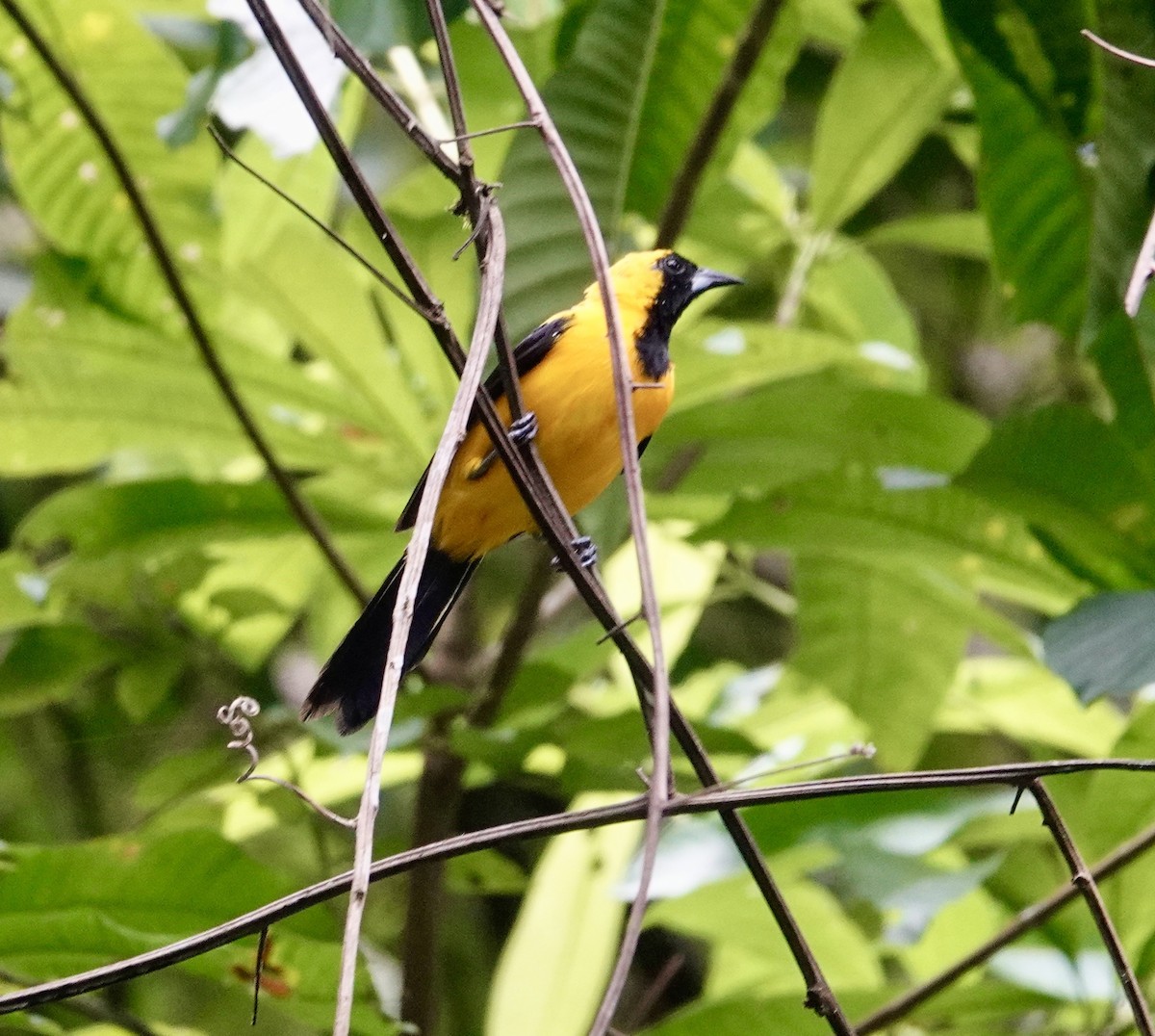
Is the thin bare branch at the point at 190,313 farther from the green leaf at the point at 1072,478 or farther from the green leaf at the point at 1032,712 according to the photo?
the green leaf at the point at 1032,712

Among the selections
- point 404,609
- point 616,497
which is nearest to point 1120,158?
point 616,497

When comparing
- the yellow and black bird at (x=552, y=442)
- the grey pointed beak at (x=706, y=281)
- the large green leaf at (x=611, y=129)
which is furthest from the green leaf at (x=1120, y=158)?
the grey pointed beak at (x=706, y=281)

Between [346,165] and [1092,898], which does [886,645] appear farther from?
[346,165]

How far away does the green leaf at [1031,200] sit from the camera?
2.33 m

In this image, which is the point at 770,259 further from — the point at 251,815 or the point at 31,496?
the point at 31,496

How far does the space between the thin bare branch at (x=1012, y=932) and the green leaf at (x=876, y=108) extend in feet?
5.19

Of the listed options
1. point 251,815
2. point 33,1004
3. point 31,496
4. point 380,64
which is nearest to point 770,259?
point 380,64

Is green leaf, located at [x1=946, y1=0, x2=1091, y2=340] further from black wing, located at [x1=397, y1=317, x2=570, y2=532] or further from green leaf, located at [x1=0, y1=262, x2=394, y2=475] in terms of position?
green leaf, located at [x1=0, y1=262, x2=394, y2=475]

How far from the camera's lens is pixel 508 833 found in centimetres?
107

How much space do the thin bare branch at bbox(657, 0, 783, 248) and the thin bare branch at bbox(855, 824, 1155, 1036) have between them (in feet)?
3.99

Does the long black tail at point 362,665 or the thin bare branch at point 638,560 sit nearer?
the thin bare branch at point 638,560

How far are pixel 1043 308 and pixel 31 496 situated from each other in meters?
3.18

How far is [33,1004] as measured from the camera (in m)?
1.01

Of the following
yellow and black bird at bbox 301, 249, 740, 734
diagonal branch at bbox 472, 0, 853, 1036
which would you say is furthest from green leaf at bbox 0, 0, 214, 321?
diagonal branch at bbox 472, 0, 853, 1036
